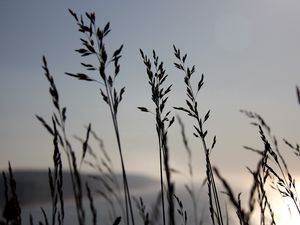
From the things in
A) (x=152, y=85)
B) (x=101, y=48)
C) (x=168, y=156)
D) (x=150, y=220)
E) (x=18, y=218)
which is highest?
(x=101, y=48)

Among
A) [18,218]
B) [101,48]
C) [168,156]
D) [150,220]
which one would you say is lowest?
[150,220]

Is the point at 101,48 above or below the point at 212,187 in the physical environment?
above

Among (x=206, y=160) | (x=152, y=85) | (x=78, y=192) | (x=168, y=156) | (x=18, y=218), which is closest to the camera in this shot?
(x=18, y=218)

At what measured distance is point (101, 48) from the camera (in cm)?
266

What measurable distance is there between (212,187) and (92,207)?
0.82 meters

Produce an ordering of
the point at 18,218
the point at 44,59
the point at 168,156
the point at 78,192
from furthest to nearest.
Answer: the point at 168,156
the point at 44,59
the point at 78,192
the point at 18,218

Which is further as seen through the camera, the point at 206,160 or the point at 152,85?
the point at 152,85

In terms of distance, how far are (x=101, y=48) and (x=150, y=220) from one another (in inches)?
48.1

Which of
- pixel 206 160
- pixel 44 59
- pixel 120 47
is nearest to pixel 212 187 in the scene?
pixel 206 160

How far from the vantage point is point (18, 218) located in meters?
Answer: 1.56

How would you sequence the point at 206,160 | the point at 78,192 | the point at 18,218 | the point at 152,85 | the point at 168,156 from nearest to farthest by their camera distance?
1. the point at 18,218
2. the point at 78,192
3. the point at 168,156
4. the point at 206,160
5. the point at 152,85

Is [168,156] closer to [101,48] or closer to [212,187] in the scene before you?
[212,187]

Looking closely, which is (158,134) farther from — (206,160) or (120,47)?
(120,47)

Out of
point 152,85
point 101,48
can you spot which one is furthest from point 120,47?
point 152,85
